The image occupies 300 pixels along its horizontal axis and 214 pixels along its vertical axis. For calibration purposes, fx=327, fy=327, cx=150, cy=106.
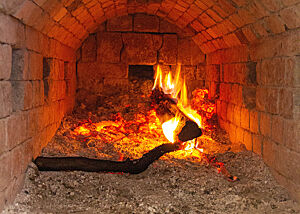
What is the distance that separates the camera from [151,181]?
5219mm

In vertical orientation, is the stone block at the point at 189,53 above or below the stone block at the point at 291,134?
above

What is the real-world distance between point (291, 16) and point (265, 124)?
6.45 ft

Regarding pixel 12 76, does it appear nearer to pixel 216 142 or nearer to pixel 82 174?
pixel 82 174

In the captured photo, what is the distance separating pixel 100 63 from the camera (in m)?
9.52

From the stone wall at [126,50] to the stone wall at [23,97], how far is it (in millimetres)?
2295

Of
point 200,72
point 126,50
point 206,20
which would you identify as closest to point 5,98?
point 206,20

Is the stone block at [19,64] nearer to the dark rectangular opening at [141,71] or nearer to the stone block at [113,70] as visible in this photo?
the stone block at [113,70]

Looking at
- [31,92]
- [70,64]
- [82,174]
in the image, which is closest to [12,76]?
[31,92]

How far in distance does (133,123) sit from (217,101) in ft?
7.60

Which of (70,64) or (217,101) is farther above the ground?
(70,64)

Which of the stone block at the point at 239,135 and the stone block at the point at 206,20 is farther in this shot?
the stone block at the point at 206,20

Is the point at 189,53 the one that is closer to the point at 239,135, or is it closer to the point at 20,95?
the point at 239,135

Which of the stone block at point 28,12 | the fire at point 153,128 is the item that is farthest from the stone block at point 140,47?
the stone block at point 28,12

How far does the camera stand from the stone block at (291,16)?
13.4 ft
